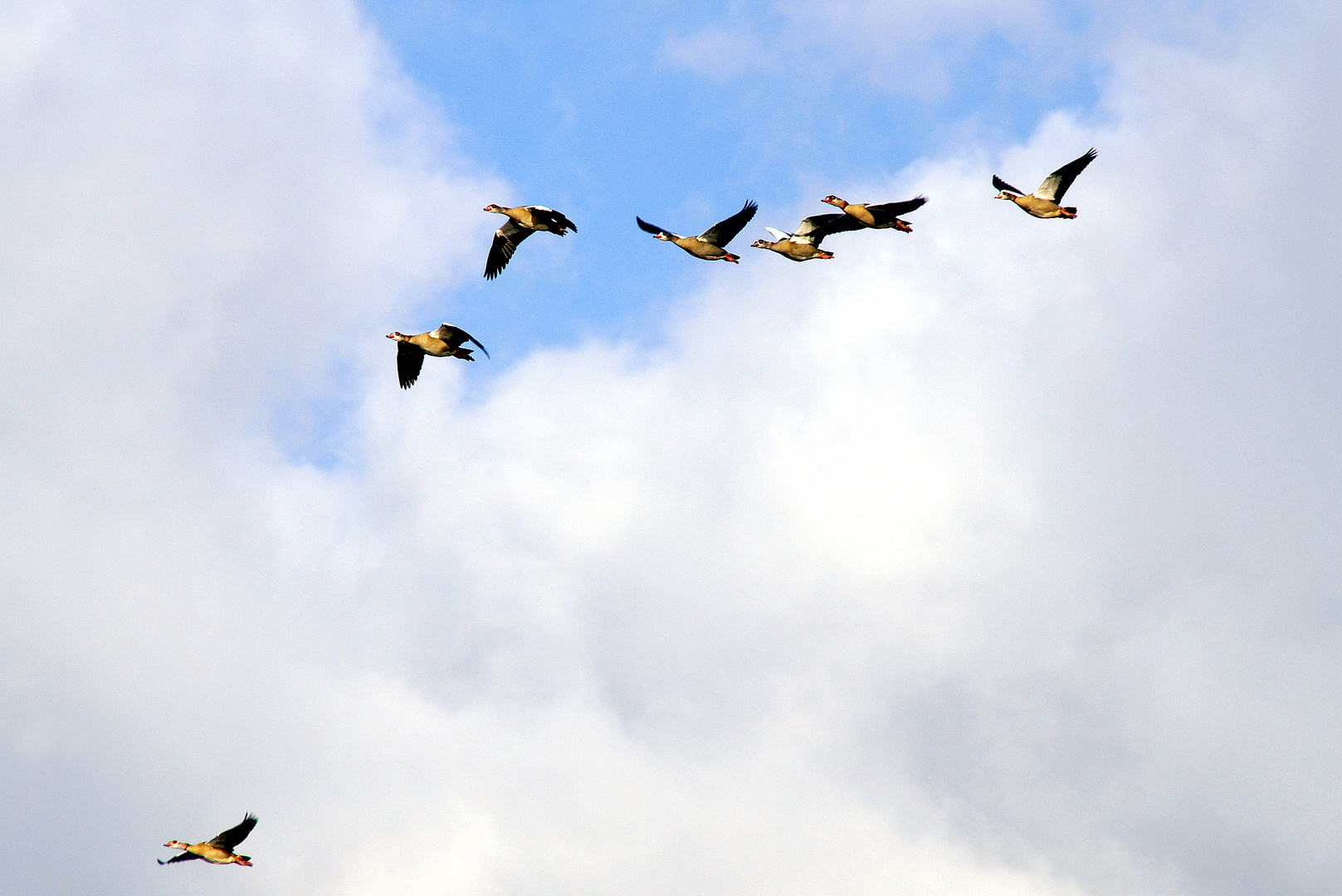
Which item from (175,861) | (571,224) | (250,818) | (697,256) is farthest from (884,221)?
(175,861)

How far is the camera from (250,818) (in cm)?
5409

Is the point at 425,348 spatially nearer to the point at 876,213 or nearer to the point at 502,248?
the point at 502,248

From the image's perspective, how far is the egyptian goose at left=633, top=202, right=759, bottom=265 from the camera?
57.9 m

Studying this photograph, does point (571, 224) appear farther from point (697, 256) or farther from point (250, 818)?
point (250, 818)

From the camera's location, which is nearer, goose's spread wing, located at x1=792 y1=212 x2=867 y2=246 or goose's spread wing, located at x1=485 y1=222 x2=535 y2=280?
goose's spread wing, located at x1=792 y1=212 x2=867 y2=246

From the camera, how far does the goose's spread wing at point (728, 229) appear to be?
5747 centimetres

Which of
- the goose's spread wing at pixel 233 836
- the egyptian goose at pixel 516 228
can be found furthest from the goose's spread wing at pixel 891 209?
the goose's spread wing at pixel 233 836

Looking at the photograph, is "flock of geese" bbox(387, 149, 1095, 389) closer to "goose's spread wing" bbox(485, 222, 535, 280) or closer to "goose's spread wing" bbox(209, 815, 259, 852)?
"goose's spread wing" bbox(485, 222, 535, 280)

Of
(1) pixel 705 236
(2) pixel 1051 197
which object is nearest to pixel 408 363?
(1) pixel 705 236

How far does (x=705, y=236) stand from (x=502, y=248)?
1013 cm

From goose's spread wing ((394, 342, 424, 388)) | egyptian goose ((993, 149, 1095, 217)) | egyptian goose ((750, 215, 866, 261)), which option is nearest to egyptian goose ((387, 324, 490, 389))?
goose's spread wing ((394, 342, 424, 388))

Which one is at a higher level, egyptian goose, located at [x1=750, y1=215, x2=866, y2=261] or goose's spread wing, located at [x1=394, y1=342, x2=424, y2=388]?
egyptian goose, located at [x1=750, y1=215, x2=866, y2=261]

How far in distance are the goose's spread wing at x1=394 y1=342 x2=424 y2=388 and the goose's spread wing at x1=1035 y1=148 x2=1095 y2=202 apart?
26.7 m

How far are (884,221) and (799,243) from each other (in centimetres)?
399
